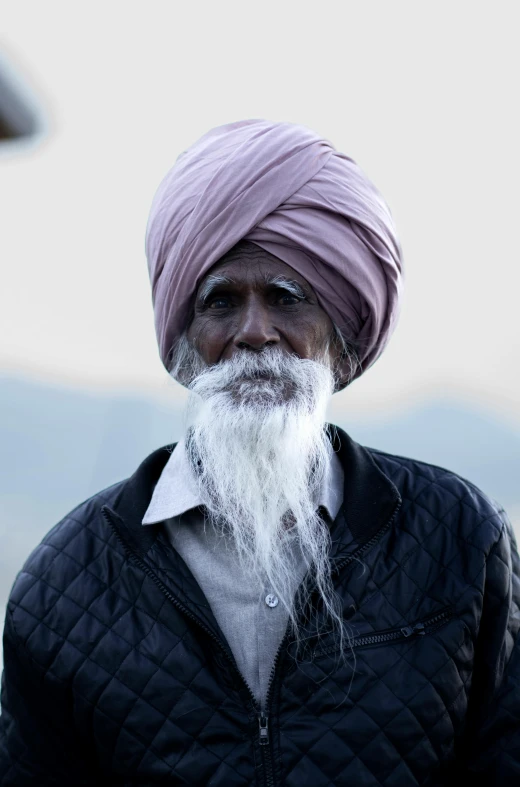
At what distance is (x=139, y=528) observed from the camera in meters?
1.67

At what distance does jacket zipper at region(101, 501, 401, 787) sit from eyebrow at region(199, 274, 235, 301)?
45cm

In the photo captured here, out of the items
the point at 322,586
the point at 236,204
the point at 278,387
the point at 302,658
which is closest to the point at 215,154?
the point at 236,204

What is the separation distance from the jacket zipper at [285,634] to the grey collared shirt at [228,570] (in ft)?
0.14

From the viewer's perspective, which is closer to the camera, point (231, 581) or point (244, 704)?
point (244, 704)

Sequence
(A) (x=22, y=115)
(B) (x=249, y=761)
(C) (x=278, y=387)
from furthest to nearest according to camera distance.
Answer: (C) (x=278, y=387) < (B) (x=249, y=761) < (A) (x=22, y=115)

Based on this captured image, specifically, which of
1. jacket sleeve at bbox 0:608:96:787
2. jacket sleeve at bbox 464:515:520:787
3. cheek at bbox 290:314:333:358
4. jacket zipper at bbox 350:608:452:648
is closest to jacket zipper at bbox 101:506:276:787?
jacket zipper at bbox 350:608:452:648

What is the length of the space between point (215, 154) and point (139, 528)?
753 mm

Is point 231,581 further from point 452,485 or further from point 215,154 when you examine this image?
point 215,154

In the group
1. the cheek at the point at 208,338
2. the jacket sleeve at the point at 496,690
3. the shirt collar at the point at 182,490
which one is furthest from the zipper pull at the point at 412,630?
the cheek at the point at 208,338

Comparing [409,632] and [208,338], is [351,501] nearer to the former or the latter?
[409,632]

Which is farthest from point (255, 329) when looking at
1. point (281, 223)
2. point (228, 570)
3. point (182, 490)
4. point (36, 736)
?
point (36, 736)

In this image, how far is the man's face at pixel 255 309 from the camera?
5.59 ft

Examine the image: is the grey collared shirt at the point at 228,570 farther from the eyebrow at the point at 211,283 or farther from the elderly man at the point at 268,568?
the eyebrow at the point at 211,283

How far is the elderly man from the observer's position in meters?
1.54
